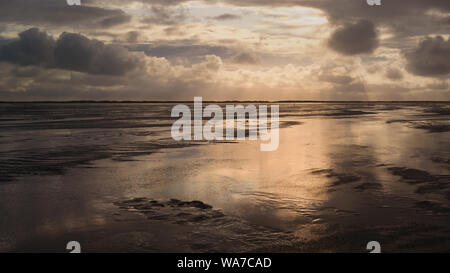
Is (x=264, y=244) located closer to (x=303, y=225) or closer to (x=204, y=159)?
(x=303, y=225)

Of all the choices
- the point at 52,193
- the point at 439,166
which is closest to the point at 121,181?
the point at 52,193

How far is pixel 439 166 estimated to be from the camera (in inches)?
512

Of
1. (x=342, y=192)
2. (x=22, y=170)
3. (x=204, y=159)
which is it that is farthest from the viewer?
(x=204, y=159)

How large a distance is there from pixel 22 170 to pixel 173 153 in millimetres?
6388

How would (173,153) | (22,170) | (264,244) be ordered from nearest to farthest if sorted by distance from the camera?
(264,244), (22,170), (173,153)

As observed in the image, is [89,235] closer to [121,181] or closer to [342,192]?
[121,181]

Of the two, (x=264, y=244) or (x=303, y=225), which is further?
(x=303, y=225)

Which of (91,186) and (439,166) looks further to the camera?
(439,166)
